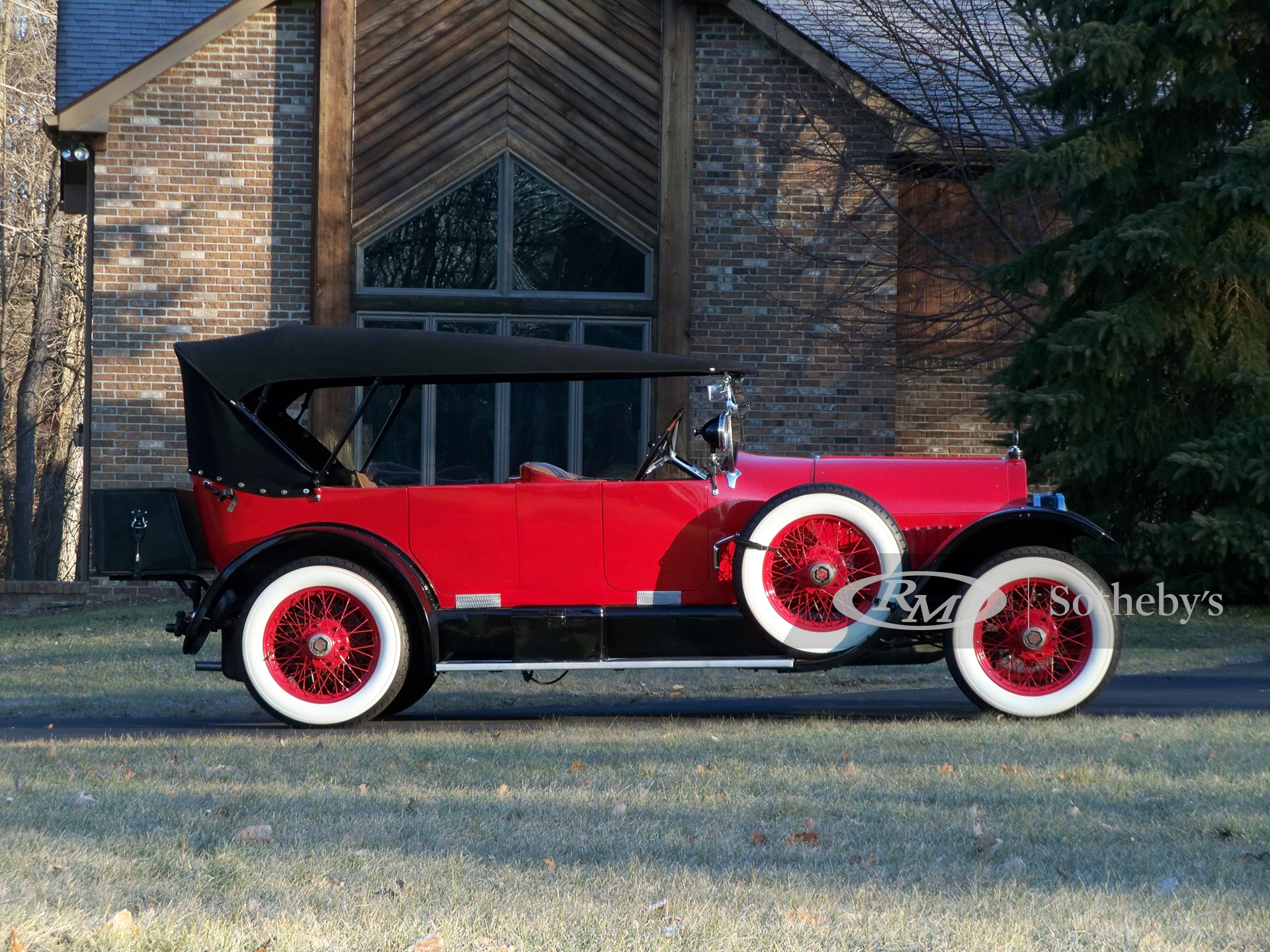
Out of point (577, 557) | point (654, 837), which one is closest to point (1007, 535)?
point (577, 557)

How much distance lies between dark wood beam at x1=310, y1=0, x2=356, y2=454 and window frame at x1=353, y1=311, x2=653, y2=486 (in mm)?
370

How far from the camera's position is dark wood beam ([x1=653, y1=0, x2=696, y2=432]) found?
13.8 metres

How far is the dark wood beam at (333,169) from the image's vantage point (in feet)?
44.3

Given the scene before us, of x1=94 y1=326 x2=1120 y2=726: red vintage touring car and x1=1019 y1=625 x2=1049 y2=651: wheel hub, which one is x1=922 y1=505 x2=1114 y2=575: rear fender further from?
x1=1019 y1=625 x2=1049 y2=651: wheel hub

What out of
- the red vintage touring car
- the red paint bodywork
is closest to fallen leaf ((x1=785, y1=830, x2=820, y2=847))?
the red vintage touring car

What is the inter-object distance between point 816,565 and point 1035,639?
3.51 ft

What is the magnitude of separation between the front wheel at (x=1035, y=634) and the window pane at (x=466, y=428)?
8.13 m

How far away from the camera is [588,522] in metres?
6.34

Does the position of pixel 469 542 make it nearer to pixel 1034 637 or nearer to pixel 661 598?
pixel 661 598

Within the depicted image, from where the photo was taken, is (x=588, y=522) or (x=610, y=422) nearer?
(x=588, y=522)

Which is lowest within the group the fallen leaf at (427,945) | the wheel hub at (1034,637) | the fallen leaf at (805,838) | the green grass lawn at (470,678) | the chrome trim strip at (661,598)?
the green grass lawn at (470,678)

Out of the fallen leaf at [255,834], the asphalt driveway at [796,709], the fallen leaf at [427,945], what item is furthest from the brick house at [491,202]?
the fallen leaf at [427,945]

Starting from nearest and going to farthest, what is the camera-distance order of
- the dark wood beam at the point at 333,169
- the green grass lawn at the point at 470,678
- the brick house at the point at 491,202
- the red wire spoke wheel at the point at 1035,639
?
the red wire spoke wheel at the point at 1035,639
the green grass lawn at the point at 470,678
the dark wood beam at the point at 333,169
the brick house at the point at 491,202

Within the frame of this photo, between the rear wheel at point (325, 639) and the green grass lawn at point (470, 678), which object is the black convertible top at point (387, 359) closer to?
the rear wheel at point (325, 639)
